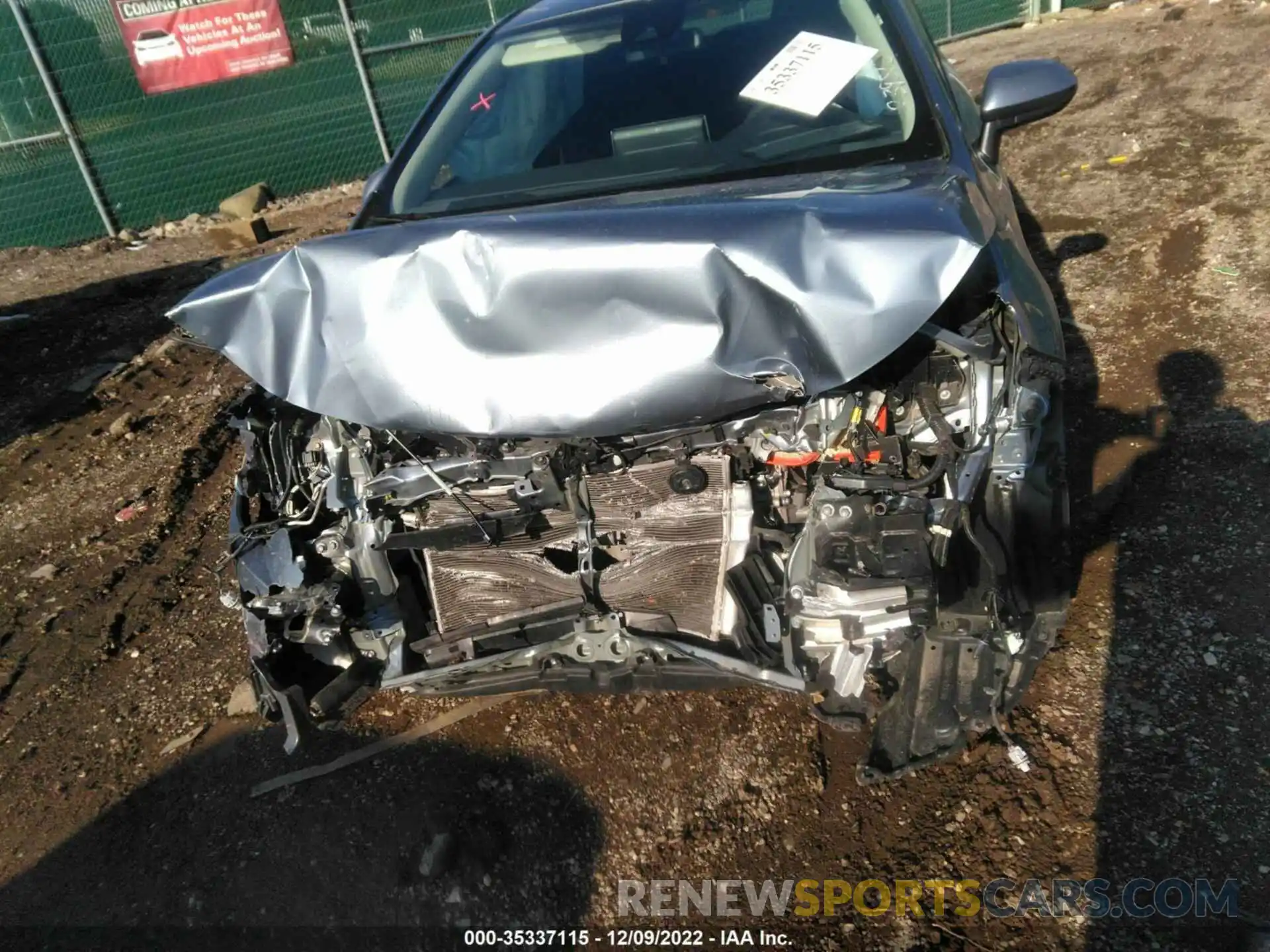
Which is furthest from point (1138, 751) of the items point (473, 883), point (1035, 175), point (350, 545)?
point (1035, 175)

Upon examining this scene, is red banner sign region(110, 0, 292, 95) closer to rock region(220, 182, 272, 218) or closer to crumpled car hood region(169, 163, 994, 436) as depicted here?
rock region(220, 182, 272, 218)

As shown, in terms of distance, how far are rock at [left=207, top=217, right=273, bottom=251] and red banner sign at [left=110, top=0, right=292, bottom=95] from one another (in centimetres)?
171

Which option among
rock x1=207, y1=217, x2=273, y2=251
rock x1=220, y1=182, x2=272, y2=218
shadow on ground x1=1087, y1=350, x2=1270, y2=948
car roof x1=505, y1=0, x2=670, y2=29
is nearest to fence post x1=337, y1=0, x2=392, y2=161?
rock x1=220, y1=182, x2=272, y2=218

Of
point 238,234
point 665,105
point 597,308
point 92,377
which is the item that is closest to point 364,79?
point 238,234

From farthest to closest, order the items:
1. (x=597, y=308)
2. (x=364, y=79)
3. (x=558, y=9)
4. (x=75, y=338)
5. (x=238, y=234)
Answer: (x=364, y=79)
(x=238, y=234)
(x=75, y=338)
(x=558, y=9)
(x=597, y=308)

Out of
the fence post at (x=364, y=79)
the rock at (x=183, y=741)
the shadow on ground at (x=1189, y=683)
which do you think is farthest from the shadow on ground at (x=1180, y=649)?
the fence post at (x=364, y=79)

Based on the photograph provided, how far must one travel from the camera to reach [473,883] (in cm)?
245

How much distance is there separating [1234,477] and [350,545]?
3.04 meters

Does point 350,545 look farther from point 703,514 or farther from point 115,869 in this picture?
point 115,869

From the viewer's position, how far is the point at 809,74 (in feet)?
9.14

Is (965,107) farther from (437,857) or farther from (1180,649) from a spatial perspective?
(437,857)

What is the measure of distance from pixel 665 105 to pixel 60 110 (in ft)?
26.0

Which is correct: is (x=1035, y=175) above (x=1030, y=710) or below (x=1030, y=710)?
above

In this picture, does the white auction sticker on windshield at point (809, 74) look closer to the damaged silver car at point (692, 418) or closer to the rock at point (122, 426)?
the damaged silver car at point (692, 418)
